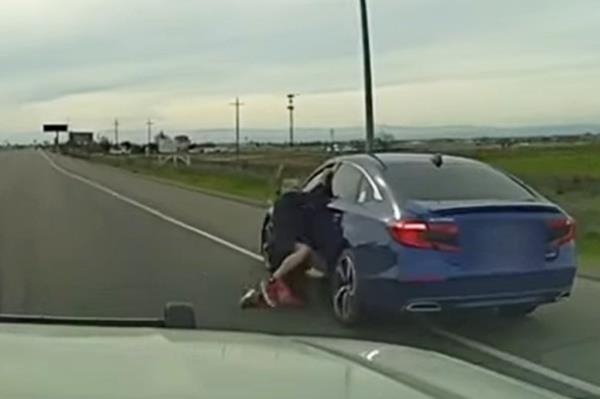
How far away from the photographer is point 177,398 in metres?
2.83

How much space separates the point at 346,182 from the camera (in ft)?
34.1

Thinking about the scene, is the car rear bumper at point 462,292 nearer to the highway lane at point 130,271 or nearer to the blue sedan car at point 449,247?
the blue sedan car at point 449,247

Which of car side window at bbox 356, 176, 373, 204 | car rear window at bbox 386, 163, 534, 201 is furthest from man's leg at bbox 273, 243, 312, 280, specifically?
car rear window at bbox 386, 163, 534, 201

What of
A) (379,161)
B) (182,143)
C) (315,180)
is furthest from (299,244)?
(182,143)

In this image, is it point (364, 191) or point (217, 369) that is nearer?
point (217, 369)

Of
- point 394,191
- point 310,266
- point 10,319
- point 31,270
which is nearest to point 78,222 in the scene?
point 31,270

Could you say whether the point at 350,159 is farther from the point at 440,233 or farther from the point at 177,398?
the point at 177,398

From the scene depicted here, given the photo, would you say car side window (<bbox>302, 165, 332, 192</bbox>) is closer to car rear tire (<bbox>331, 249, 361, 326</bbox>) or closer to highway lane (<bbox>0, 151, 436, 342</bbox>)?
highway lane (<bbox>0, 151, 436, 342</bbox>)

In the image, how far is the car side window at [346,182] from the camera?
10094 millimetres

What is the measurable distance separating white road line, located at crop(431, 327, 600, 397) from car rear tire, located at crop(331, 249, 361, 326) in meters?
0.75

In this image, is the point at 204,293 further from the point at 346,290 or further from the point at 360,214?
the point at 360,214

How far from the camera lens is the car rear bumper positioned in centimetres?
880

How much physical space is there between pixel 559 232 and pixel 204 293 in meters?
4.27

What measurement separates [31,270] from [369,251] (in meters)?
6.48
